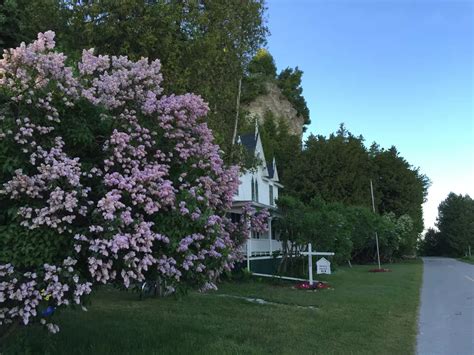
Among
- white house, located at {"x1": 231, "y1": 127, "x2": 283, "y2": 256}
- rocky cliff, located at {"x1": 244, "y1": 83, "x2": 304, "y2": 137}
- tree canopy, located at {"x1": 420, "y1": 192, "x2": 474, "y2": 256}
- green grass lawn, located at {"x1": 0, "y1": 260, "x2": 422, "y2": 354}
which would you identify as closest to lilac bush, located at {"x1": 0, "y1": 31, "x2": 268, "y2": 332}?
green grass lawn, located at {"x1": 0, "y1": 260, "x2": 422, "y2": 354}

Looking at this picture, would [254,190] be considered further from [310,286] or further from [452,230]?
[452,230]

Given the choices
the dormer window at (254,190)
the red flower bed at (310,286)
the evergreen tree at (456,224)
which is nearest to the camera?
the red flower bed at (310,286)

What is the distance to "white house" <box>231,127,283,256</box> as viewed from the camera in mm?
25291

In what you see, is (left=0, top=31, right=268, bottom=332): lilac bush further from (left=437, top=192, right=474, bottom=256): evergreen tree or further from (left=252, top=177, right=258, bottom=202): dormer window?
(left=437, top=192, right=474, bottom=256): evergreen tree

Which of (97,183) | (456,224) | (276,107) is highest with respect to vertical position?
(276,107)

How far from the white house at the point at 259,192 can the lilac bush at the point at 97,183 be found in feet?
46.4

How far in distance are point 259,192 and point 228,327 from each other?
921 inches

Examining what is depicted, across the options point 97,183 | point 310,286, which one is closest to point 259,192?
point 310,286

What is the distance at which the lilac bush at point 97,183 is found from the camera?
5.41 m

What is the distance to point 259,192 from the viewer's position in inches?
1328

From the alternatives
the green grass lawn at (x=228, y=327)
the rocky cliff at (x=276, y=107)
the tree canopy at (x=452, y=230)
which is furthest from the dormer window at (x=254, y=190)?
the tree canopy at (x=452, y=230)

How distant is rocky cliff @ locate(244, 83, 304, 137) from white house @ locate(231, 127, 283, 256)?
121 feet

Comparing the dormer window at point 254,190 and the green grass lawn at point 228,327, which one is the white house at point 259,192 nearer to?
the dormer window at point 254,190

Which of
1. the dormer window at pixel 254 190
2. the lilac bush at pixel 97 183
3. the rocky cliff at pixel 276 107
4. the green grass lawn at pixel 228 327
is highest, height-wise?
the rocky cliff at pixel 276 107
